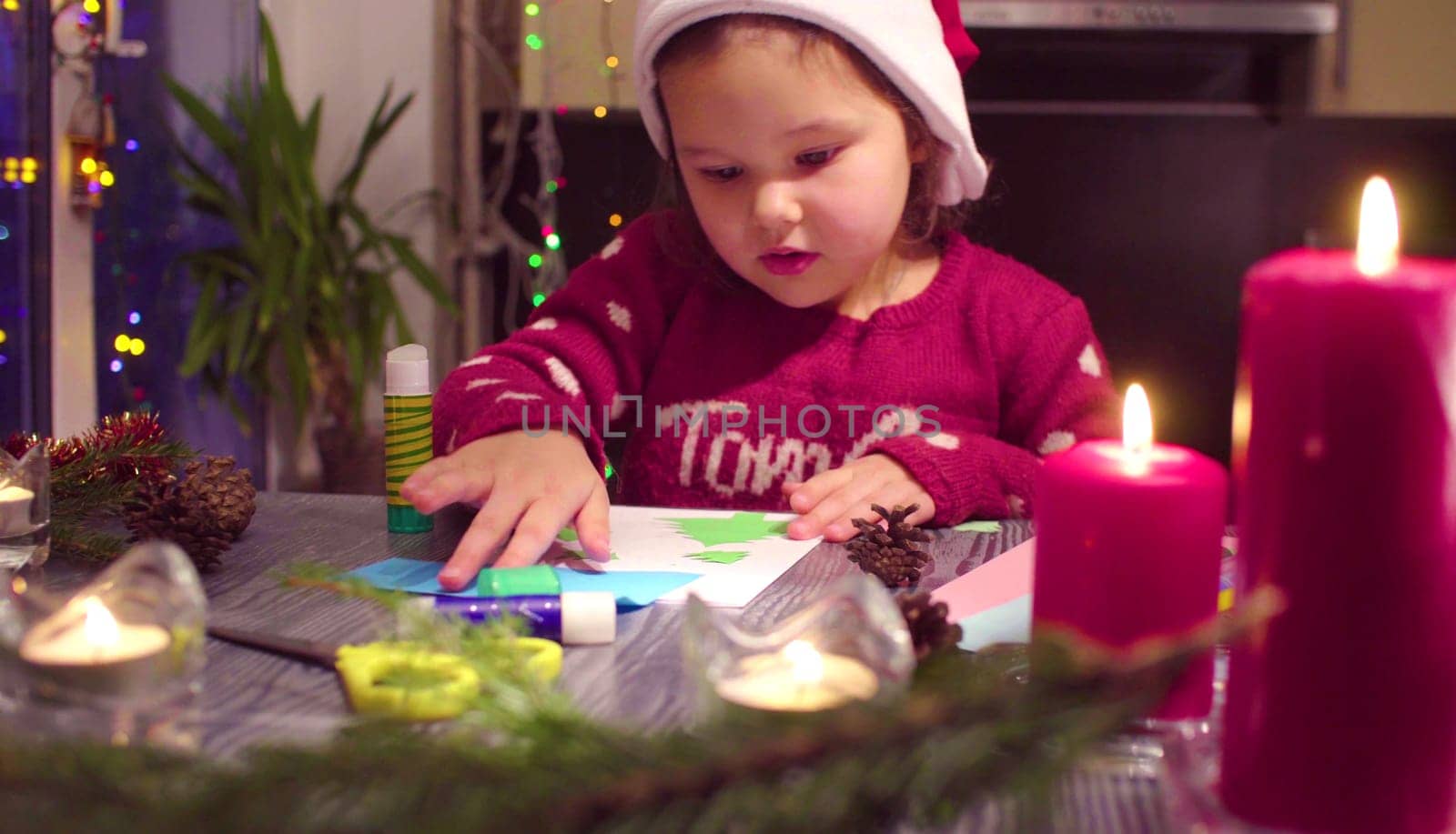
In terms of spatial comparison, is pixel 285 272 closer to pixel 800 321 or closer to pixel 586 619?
pixel 800 321

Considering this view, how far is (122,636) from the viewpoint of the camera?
0.45 meters

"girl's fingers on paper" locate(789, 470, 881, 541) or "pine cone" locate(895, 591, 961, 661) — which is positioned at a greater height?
"pine cone" locate(895, 591, 961, 661)

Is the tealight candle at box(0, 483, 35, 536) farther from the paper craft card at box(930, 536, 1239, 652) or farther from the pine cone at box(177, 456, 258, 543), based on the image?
the paper craft card at box(930, 536, 1239, 652)

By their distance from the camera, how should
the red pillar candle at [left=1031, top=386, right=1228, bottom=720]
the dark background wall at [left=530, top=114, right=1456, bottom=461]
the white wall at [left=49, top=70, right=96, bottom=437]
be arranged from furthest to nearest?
the white wall at [left=49, top=70, right=96, bottom=437] → the dark background wall at [left=530, top=114, right=1456, bottom=461] → the red pillar candle at [left=1031, top=386, right=1228, bottom=720]

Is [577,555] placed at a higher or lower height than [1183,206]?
lower

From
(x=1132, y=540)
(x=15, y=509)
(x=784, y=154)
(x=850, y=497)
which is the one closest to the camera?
(x=1132, y=540)

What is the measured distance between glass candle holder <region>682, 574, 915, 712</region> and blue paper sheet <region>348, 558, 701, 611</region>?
0.19 m

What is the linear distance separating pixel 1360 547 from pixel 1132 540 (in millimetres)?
82

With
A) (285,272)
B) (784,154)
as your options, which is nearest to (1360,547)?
(784,154)

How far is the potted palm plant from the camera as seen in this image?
8.25ft

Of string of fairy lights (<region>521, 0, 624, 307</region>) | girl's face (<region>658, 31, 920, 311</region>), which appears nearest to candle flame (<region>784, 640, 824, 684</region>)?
girl's face (<region>658, 31, 920, 311</region>)

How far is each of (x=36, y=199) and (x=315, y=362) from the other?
67 centimetres

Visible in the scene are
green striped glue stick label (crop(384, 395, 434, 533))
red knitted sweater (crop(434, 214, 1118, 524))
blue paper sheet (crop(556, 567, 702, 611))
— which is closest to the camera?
blue paper sheet (crop(556, 567, 702, 611))

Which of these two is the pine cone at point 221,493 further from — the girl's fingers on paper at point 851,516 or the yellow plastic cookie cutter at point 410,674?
the girl's fingers on paper at point 851,516
